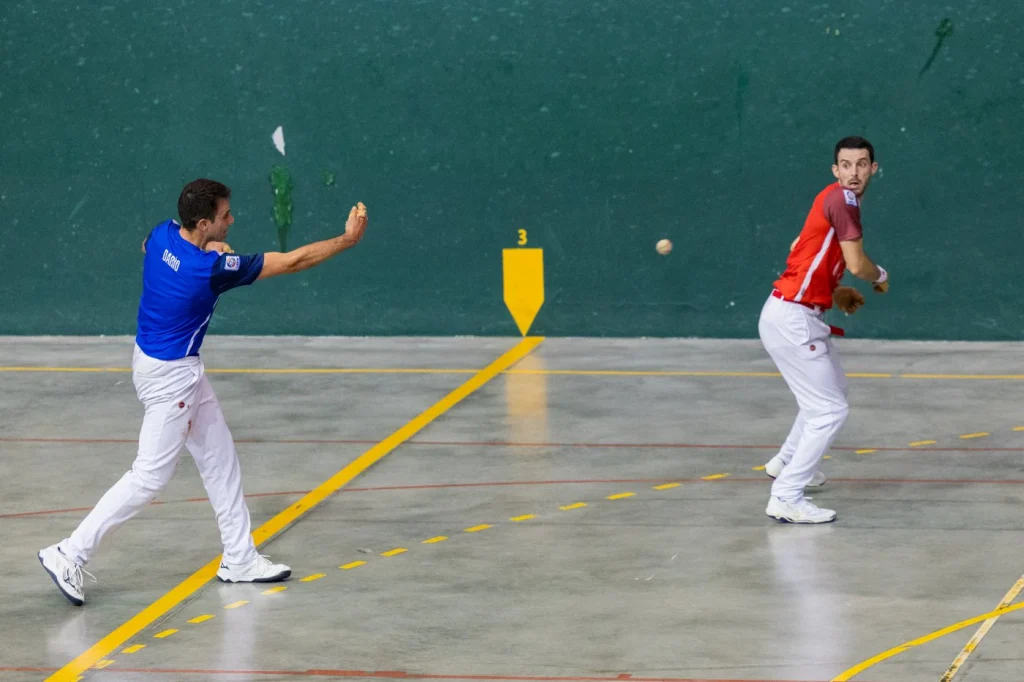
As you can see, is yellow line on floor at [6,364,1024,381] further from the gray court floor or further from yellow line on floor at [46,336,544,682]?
yellow line on floor at [46,336,544,682]

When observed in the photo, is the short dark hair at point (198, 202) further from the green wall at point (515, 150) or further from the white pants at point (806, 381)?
the green wall at point (515, 150)

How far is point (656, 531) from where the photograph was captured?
8.29 meters

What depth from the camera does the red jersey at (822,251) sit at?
27.2ft

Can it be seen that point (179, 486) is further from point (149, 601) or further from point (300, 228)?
point (300, 228)

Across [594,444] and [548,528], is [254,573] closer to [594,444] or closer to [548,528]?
[548,528]

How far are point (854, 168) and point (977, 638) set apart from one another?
9.28ft

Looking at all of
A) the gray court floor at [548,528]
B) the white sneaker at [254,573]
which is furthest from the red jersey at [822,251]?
the white sneaker at [254,573]

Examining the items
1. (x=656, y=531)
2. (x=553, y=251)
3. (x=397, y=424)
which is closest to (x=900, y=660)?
(x=656, y=531)

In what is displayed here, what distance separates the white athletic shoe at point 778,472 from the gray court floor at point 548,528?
0.17ft

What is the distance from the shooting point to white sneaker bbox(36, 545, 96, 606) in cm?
→ 708

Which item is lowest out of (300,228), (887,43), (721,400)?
(721,400)

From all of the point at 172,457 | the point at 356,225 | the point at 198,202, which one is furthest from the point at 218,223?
the point at 172,457

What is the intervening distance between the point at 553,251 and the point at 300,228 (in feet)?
7.56

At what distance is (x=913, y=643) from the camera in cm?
647
